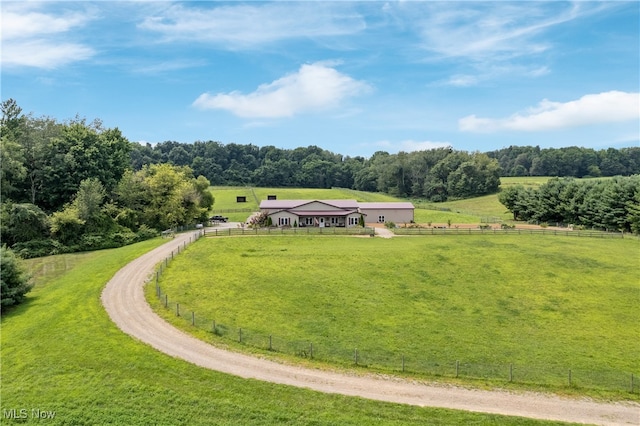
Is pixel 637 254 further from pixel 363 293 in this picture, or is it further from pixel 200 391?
pixel 200 391

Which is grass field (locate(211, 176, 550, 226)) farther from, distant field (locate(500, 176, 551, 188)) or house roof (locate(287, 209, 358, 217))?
house roof (locate(287, 209, 358, 217))

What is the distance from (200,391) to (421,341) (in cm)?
1373

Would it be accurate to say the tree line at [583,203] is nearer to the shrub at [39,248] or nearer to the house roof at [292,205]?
the house roof at [292,205]

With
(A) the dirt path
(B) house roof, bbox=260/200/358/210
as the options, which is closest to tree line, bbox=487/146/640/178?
(B) house roof, bbox=260/200/358/210

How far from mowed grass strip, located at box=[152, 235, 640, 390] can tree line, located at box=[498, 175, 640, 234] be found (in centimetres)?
1432

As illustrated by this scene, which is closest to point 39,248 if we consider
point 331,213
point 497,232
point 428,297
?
point 331,213

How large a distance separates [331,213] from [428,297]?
110 feet

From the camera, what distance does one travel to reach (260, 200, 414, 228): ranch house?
65.7 m

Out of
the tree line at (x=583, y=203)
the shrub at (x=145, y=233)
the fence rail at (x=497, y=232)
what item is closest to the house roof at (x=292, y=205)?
Answer: the fence rail at (x=497, y=232)

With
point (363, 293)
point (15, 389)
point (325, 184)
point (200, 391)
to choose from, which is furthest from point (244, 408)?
point (325, 184)

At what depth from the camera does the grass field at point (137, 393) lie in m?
17.6

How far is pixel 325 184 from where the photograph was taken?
15888cm

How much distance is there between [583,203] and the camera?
67.1 m

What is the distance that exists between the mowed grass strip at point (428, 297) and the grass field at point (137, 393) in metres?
4.99
